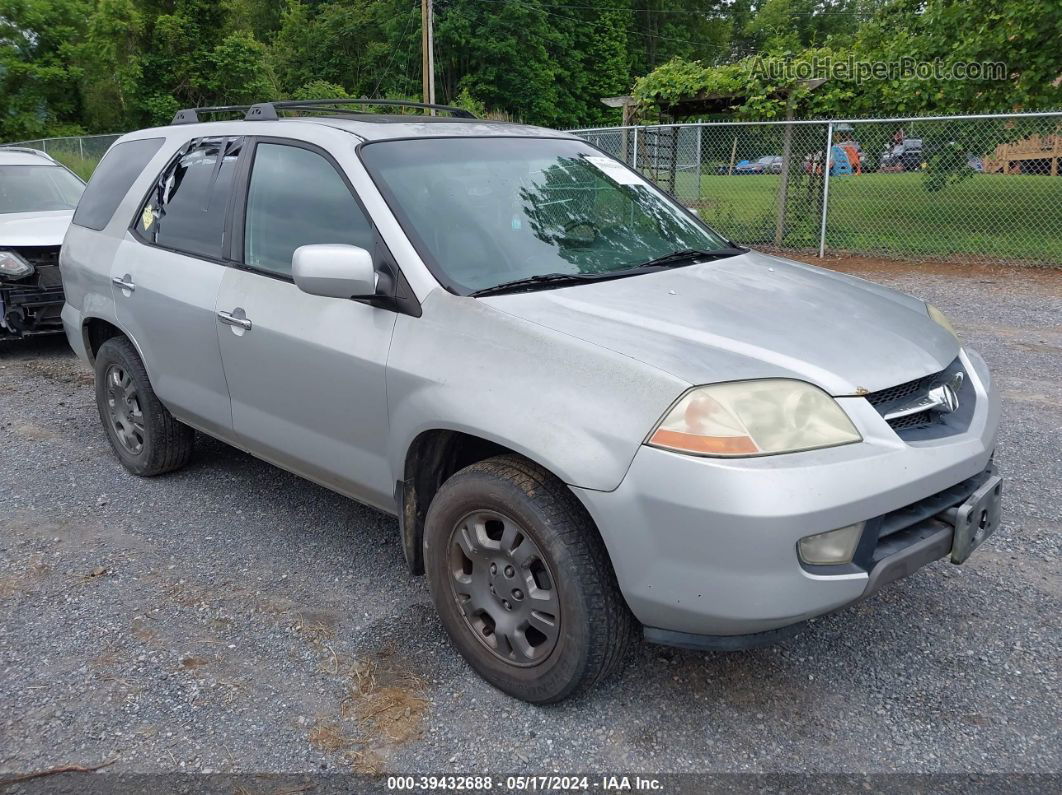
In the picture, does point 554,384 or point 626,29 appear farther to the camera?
point 626,29

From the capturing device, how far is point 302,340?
10.9 feet

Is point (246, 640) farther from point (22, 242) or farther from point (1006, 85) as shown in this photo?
point (1006, 85)

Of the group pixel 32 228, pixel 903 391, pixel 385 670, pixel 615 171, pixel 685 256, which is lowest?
pixel 385 670

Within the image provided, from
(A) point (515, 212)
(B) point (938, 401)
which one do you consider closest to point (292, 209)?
(A) point (515, 212)

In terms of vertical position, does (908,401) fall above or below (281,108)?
below

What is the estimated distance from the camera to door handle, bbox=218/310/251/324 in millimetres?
3576

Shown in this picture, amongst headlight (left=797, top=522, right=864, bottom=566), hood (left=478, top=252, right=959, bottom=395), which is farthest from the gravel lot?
hood (left=478, top=252, right=959, bottom=395)

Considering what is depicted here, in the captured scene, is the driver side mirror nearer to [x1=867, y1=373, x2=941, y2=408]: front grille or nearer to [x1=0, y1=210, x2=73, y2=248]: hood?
[x1=867, y1=373, x2=941, y2=408]: front grille

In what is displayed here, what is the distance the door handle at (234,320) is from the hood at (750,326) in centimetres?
126

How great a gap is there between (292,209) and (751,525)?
7.75ft

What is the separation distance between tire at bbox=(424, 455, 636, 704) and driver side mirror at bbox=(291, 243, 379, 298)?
29.7 inches

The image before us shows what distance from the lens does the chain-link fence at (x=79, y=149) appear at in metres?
21.2

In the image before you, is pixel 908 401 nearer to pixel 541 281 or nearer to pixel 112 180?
pixel 541 281

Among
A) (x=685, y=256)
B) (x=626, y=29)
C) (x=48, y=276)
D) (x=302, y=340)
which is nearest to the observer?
(x=302, y=340)
